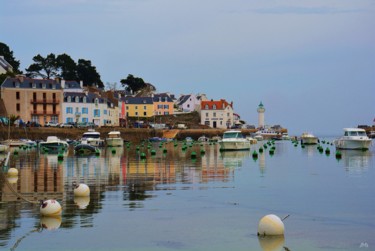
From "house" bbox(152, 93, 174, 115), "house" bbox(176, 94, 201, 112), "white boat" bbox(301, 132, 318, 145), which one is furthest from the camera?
"house" bbox(176, 94, 201, 112)

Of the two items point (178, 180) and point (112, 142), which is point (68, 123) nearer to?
point (112, 142)

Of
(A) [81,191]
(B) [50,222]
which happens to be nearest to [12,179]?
(A) [81,191]

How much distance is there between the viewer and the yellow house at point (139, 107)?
168625 mm

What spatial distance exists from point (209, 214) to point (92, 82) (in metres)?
157

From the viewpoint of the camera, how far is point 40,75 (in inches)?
6550

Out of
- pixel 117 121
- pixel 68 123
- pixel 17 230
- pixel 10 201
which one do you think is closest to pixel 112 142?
pixel 68 123

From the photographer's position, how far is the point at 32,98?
121 m

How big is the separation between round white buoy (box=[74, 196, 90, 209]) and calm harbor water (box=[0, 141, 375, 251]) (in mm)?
42

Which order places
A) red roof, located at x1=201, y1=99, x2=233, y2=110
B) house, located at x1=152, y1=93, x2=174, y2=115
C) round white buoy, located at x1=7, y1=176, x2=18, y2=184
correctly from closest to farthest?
round white buoy, located at x1=7, y1=176, x2=18, y2=184 < red roof, located at x1=201, y1=99, x2=233, y2=110 < house, located at x1=152, y1=93, x2=174, y2=115

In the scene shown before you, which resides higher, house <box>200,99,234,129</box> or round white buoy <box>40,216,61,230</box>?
house <box>200,99,234,129</box>

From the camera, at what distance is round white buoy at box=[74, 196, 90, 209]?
25797mm

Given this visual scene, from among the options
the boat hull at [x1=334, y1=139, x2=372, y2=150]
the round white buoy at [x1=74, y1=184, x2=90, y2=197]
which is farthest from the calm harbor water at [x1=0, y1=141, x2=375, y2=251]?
the boat hull at [x1=334, y1=139, x2=372, y2=150]

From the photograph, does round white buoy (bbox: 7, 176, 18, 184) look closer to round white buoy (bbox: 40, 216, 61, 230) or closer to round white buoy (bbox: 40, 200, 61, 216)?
round white buoy (bbox: 40, 200, 61, 216)

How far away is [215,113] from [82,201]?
147 metres
